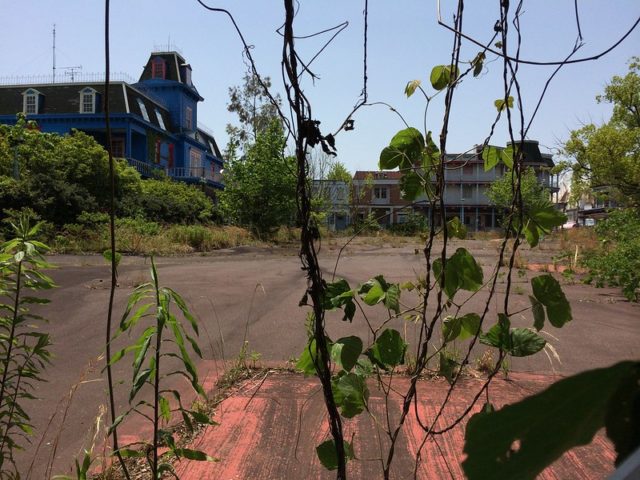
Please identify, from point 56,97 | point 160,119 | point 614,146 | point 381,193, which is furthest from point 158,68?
point 614,146

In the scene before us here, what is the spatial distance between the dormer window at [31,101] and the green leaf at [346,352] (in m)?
38.4

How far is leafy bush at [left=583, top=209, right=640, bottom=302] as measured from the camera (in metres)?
7.64

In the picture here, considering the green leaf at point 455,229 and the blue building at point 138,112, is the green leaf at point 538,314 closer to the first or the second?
the green leaf at point 455,229

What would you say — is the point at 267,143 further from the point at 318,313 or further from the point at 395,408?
the point at 318,313

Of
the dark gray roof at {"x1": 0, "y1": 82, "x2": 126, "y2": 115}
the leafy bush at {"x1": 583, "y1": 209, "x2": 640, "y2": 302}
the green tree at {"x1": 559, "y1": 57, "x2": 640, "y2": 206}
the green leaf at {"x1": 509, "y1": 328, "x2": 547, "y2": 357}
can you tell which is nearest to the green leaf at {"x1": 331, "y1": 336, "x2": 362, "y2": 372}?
the green leaf at {"x1": 509, "y1": 328, "x2": 547, "y2": 357}

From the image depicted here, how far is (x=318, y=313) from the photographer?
1.06 meters

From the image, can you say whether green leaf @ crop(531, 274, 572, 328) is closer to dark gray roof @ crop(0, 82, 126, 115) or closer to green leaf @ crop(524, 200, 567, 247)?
green leaf @ crop(524, 200, 567, 247)

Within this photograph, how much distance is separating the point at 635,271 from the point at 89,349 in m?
7.05

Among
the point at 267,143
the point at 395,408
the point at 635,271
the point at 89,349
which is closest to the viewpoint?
the point at 395,408

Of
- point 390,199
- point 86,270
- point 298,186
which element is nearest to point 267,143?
point 86,270

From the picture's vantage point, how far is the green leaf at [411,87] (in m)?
1.39

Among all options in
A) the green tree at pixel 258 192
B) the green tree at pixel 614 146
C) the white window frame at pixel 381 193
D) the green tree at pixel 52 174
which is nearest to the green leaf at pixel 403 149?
the green tree at pixel 614 146

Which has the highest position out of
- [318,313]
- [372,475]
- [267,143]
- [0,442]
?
[267,143]

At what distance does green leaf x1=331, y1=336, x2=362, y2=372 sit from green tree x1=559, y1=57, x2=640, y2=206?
15220 millimetres
